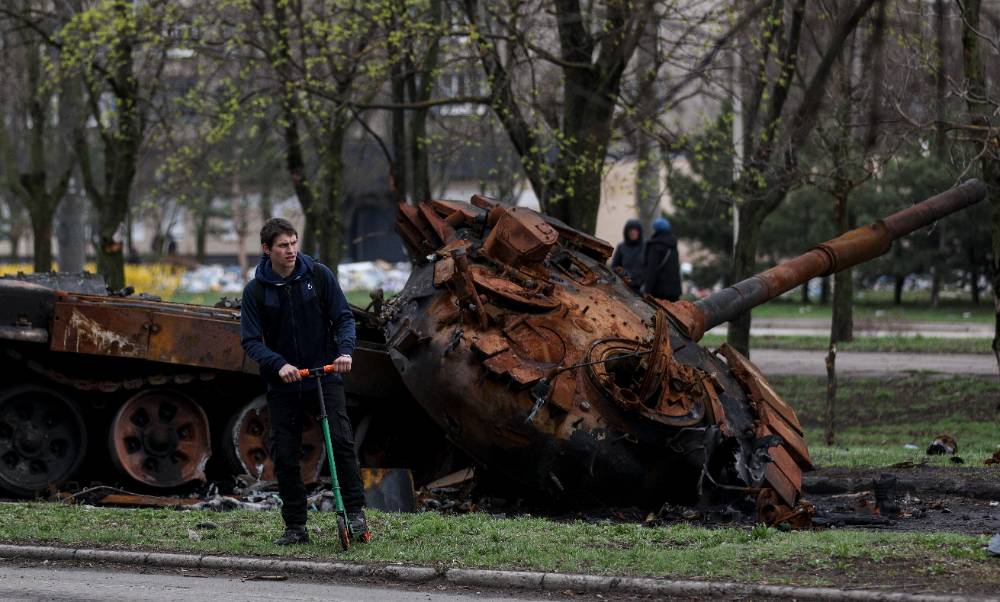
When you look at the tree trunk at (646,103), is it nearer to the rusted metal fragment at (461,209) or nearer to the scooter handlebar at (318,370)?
the rusted metal fragment at (461,209)

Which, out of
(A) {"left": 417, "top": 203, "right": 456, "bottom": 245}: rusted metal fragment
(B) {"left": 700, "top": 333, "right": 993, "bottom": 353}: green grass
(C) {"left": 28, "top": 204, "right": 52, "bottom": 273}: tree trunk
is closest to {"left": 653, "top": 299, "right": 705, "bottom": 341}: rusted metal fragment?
(A) {"left": 417, "top": 203, "right": 456, "bottom": 245}: rusted metal fragment

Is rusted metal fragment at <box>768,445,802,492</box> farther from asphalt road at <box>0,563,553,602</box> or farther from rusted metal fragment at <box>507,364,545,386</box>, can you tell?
asphalt road at <box>0,563,553,602</box>

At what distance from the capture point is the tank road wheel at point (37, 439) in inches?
496

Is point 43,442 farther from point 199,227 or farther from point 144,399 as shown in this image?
point 199,227

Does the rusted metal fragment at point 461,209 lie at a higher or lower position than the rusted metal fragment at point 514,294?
higher

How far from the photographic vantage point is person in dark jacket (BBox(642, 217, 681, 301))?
782 inches

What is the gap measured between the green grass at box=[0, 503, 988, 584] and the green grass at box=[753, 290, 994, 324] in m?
24.3

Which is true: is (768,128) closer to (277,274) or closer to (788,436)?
(788,436)

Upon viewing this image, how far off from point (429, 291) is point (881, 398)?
33.7 ft

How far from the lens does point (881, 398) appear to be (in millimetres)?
20250

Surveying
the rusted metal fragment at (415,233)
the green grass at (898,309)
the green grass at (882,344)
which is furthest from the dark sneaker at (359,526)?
the green grass at (898,309)

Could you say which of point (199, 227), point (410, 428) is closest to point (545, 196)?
point (410, 428)

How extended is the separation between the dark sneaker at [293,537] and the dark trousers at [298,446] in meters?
0.04

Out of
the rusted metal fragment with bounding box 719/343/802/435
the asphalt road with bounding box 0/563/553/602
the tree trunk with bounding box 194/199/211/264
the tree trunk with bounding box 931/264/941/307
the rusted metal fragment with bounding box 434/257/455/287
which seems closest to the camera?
the asphalt road with bounding box 0/563/553/602
